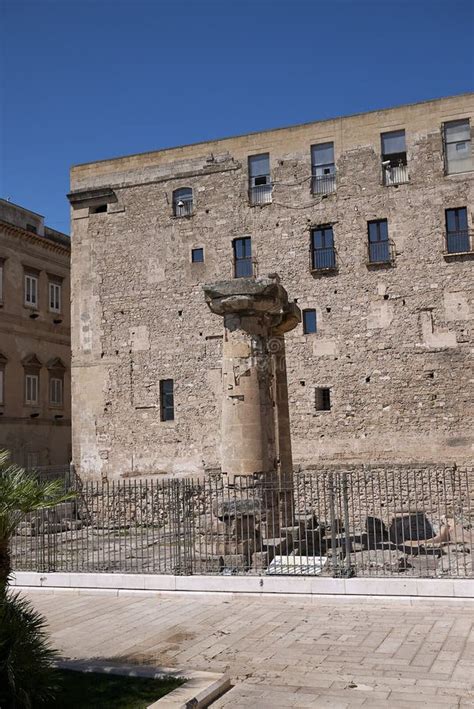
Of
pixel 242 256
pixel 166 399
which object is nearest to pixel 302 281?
pixel 242 256

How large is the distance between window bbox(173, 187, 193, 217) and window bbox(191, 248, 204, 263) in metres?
1.41

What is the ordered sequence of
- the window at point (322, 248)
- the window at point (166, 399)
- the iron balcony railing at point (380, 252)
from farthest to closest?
1. the window at point (166, 399)
2. the window at point (322, 248)
3. the iron balcony railing at point (380, 252)

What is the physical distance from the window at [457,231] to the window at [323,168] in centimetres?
410

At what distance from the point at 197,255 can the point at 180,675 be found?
20887 millimetres

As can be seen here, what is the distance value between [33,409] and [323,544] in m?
→ 20.6

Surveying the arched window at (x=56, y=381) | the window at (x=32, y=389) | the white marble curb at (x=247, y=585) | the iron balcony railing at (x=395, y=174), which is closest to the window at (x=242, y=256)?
the iron balcony railing at (x=395, y=174)

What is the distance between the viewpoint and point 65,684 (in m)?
7.49

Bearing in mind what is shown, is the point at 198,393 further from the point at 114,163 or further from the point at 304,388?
the point at 114,163

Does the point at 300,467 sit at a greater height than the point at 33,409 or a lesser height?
lesser

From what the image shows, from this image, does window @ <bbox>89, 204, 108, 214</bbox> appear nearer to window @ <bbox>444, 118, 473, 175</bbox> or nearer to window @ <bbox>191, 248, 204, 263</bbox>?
window @ <bbox>191, 248, 204, 263</bbox>

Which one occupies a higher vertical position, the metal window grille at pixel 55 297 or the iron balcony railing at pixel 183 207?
the iron balcony railing at pixel 183 207

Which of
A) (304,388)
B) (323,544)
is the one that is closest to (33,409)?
(304,388)

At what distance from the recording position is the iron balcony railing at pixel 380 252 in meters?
24.9

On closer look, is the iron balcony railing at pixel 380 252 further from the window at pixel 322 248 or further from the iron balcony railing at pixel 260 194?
the iron balcony railing at pixel 260 194
